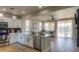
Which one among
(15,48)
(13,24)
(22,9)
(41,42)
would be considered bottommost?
(15,48)

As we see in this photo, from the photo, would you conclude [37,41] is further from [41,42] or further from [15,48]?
[15,48]

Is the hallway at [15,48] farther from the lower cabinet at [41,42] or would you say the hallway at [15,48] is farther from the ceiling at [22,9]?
the ceiling at [22,9]

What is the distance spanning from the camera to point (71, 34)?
71.0 inches

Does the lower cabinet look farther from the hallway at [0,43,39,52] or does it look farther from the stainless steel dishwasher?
the hallway at [0,43,39,52]

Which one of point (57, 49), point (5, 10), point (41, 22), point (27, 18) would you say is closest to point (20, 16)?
point (27, 18)

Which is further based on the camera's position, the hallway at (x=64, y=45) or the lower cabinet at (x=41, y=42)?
the lower cabinet at (x=41, y=42)

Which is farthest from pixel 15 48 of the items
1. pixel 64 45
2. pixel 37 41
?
pixel 64 45

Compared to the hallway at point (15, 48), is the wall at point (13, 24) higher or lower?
higher

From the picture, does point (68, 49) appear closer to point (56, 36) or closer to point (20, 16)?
point (56, 36)

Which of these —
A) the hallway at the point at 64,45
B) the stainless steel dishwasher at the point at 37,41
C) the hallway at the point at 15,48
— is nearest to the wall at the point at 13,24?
the hallway at the point at 15,48
